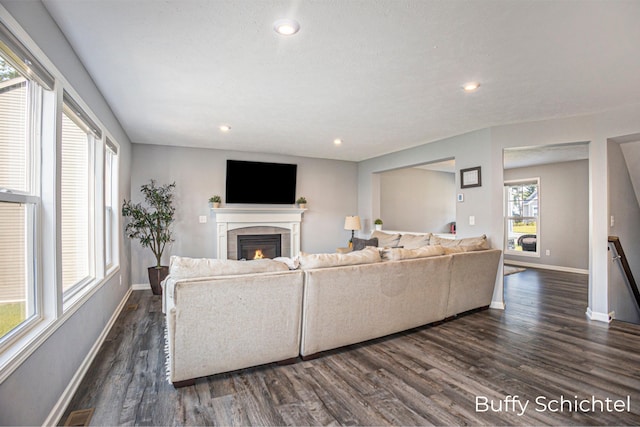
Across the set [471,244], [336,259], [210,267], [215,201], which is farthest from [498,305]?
[215,201]

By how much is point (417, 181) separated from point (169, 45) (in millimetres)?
7030

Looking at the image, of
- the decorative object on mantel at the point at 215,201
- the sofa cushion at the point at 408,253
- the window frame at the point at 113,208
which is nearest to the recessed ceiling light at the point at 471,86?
the sofa cushion at the point at 408,253

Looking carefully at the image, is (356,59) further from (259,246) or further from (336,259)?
(259,246)

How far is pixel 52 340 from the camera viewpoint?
1.85 m

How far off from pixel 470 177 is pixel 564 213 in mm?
3856

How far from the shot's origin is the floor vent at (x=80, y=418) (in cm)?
183

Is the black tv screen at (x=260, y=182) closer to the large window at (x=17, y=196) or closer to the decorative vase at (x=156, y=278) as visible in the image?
the decorative vase at (x=156, y=278)

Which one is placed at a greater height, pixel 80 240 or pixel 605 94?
pixel 605 94

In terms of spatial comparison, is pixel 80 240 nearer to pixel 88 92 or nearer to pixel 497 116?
pixel 88 92

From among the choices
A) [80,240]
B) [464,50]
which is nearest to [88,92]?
[80,240]

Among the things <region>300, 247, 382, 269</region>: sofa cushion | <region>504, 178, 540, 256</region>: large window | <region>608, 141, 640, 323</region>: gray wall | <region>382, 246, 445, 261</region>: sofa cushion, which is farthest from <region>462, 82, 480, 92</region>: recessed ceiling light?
<region>504, 178, 540, 256</region>: large window

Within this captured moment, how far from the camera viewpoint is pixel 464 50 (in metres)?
2.26

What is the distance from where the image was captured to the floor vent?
1.83 metres

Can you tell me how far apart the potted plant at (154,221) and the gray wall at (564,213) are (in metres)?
7.72
